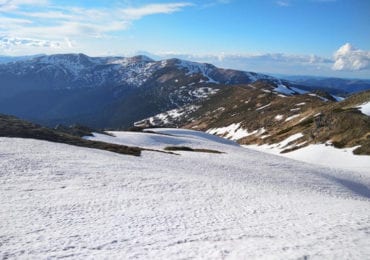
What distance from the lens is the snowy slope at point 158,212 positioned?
1708 centimetres

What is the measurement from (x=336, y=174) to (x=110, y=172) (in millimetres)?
32321

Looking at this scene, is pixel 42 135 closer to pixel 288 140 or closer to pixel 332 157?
pixel 332 157

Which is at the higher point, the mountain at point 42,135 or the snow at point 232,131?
the mountain at point 42,135

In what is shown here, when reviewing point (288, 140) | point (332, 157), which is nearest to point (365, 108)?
point (288, 140)

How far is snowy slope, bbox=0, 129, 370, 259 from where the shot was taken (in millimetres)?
17078

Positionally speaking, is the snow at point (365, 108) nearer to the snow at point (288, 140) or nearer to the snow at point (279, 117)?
the snow at point (288, 140)

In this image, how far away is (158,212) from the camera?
Answer: 23062 mm

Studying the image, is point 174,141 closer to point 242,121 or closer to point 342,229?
point 342,229

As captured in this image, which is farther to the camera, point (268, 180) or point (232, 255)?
point (268, 180)

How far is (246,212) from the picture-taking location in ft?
81.5

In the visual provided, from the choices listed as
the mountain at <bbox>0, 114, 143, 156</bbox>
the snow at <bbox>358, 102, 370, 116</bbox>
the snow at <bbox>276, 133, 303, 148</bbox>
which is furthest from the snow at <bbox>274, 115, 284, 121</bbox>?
the mountain at <bbox>0, 114, 143, 156</bbox>

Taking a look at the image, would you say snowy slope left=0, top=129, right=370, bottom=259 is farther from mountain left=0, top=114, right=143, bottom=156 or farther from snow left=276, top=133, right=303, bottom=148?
snow left=276, top=133, right=303, bottom=148

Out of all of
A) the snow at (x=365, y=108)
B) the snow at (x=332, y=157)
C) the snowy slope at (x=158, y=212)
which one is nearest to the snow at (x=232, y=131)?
the snow at (x=365, y=108)

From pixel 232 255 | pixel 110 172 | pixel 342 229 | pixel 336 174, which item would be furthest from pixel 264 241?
pixel 336 174
